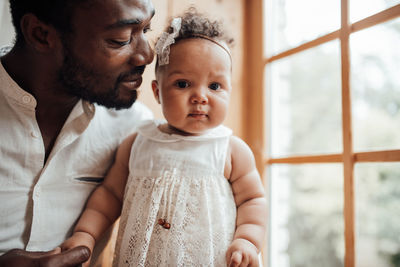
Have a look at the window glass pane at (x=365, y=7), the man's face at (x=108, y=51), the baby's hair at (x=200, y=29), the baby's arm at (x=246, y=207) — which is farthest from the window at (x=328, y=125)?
the man's face at (x=108, y=51)

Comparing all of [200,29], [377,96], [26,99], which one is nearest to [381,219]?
[377,96]

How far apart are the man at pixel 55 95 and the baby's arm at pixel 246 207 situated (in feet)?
1.27

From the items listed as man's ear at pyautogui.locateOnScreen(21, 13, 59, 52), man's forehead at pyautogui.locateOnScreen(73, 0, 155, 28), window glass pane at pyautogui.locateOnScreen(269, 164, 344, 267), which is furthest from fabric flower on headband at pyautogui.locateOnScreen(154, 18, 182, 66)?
window glass pane at pyautogui.locateOnScreen(269, 164, 344, 267)

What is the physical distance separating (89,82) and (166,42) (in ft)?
0.90

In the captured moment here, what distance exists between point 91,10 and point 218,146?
533mm

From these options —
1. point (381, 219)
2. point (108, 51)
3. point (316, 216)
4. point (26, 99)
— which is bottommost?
point (316, 216)

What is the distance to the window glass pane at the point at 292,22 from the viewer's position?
120 centimetres

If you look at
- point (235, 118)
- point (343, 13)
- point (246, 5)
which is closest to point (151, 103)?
point (235, 118)

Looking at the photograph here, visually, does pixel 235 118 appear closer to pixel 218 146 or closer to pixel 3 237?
pixel 218 146

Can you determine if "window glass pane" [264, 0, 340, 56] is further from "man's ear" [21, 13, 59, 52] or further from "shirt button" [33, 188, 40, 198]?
"shirt button" [33, 188, 40, 198]

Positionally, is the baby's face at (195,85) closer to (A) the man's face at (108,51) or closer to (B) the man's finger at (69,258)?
(A) the man's face at (108,51)

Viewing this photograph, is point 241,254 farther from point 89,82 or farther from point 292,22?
point 292,22

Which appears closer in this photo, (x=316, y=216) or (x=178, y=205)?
(x=178, y=205)

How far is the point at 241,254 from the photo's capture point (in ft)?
2.41
